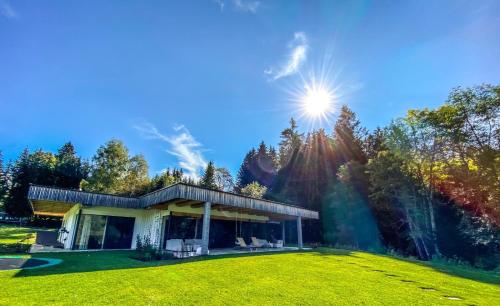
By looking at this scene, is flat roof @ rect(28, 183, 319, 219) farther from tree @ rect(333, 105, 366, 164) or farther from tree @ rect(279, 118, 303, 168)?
tree @ rect(279, 118, 303, 168)

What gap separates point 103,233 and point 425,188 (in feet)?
64.2

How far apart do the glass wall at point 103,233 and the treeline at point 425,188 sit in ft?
51.6

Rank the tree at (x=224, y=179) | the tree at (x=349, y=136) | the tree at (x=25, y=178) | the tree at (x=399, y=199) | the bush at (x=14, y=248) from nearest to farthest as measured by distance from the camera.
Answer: the bush at (x=14, y=248)
the tree at (x=399, y=199)
the tree at (x=349, y=136)
the tree at (x=25, y=178)
the tree at (x=224, y=179)

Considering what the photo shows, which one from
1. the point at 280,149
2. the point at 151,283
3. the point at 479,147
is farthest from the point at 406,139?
the point at 280,149

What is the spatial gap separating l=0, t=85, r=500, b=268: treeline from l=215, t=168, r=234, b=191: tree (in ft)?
47.2

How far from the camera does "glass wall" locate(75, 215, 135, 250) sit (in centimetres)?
1304

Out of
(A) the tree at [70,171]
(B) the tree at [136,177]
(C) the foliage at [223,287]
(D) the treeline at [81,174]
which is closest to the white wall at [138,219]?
(C) the foliage at [223,287]

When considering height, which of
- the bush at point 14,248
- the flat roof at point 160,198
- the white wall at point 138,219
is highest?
the flat roof at point 160,198

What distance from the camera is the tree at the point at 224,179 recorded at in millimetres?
44906

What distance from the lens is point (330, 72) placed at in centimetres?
1291

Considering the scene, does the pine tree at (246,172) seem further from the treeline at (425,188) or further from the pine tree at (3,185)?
the pine tree at (3,185)

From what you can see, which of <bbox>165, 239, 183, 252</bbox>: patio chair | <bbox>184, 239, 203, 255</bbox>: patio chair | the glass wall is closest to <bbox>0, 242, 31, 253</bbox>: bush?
the glass wall

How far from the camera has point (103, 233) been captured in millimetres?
13516

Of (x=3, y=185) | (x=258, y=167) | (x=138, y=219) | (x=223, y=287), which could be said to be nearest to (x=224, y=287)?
(x=223, y=287)
